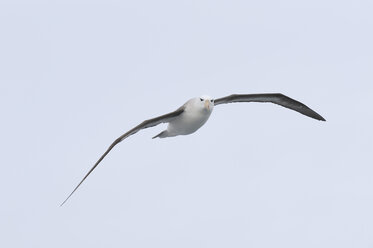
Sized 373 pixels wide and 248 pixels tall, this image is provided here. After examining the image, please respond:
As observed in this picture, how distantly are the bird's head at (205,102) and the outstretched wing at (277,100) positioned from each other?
9.81 feet

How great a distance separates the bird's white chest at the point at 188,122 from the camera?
21.1 meters

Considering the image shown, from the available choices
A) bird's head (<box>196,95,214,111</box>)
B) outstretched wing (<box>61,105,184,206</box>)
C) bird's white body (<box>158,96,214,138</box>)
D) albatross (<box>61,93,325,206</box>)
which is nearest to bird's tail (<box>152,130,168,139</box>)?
albatross (<box>61,93,325,206</box>)

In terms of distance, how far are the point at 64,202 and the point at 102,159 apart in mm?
2710

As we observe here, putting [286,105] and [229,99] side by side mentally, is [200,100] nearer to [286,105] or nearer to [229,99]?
[229,99]

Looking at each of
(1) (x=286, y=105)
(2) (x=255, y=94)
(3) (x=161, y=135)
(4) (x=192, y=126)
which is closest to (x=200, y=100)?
(4) (x=192, y=126)

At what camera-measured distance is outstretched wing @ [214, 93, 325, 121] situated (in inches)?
952

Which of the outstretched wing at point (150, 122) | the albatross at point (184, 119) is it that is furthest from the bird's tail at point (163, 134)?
the outstretched wing at point (150, 122)

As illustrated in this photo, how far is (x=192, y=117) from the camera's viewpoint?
21234mm

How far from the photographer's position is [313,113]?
26438 mm

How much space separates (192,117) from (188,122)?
0.29 m

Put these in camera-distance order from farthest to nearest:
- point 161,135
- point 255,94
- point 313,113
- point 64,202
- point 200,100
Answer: point 313,113, point 255,94, point 161,135, point 200,100, point 64,202

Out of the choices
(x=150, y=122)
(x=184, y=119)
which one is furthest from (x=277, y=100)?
(x=150, y=122)

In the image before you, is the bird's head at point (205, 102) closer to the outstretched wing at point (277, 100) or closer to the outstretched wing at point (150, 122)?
the outstretched wing at point (150, 122)

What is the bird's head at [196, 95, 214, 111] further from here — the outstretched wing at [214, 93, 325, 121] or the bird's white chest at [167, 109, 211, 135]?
the outstretched wing at [214, 93, 325, 121]
